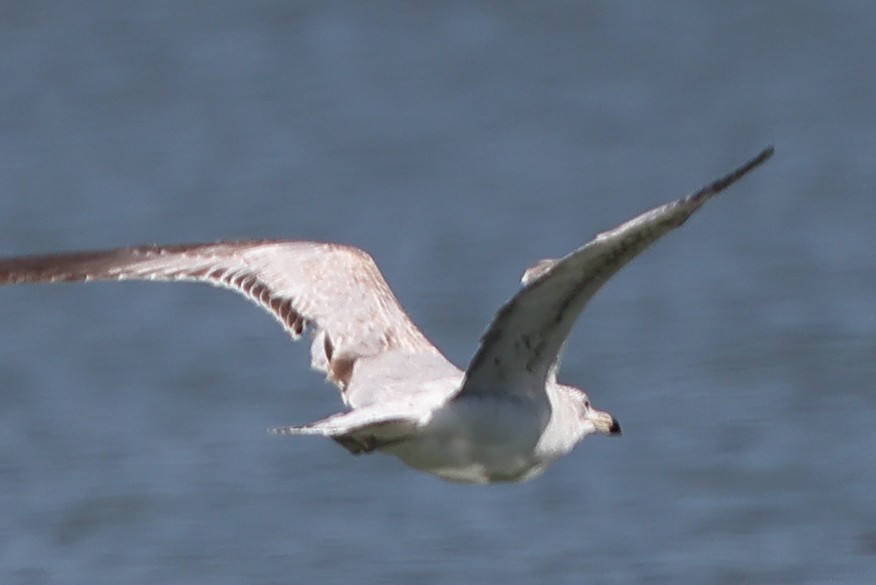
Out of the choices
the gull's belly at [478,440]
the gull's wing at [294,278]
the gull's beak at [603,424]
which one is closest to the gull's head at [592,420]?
the gull's beak at [603,424]

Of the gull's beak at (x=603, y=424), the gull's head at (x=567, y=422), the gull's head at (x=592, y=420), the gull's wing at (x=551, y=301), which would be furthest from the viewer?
the gull's beak at (x=603, y=424)

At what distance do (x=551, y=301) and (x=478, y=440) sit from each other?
0.56 meters

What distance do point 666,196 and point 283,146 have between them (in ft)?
13.5

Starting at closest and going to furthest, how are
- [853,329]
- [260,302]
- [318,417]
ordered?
[260,302]
[318,417]
[853,329]

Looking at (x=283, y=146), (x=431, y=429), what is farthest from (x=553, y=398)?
(x=283, y=146)

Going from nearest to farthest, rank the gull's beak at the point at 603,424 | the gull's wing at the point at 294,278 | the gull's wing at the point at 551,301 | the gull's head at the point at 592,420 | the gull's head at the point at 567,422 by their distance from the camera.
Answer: the gull's wing at the point at 551,301, the gull's head at the point at 567,422, the gull's head at the point at 592,420, the gull's beak at the point at 603,424, the gull's wing at the point at 294,278

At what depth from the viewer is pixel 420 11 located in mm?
22562

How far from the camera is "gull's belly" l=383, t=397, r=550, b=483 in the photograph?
716 cm

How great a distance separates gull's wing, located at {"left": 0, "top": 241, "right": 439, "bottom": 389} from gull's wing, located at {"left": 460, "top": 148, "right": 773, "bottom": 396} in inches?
32.0

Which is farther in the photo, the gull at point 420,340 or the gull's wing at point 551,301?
the gull at point 420,340

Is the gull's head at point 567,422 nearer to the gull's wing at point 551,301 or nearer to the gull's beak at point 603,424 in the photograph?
the gull's beak at point 603,424

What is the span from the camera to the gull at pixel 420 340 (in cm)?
676

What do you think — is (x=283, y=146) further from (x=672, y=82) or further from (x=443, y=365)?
(x=443, y=365)

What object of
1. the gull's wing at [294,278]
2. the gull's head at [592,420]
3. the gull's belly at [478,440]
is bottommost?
the gull's belly at [478,440]
